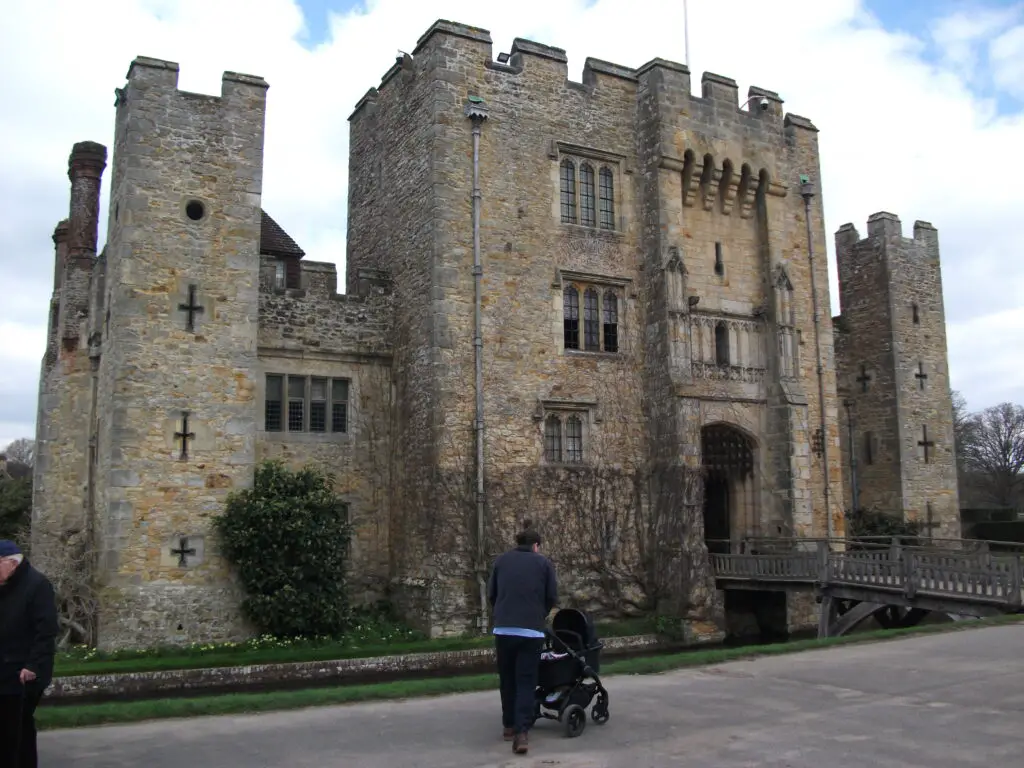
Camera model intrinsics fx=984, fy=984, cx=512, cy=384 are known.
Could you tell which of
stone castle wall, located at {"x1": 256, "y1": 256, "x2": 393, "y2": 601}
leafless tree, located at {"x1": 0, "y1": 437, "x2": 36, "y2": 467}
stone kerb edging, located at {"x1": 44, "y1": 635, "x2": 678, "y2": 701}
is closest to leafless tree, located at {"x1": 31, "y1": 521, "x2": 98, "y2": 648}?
stone kerb edging, located at {"x1": 44, "y1": 635, "x2": 678, "y2": 701}

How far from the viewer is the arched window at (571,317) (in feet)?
74.5

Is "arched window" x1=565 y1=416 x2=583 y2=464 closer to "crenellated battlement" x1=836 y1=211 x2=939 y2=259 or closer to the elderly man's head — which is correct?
"crenellated battlement" x1=836 y1=211 x2=939 y2=259

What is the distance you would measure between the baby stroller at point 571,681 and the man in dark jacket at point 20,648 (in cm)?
365

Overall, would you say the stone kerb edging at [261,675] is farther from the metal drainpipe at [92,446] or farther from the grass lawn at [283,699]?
the grass lawn at [283,699]

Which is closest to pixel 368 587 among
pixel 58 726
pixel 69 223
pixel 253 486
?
pixel 253 486

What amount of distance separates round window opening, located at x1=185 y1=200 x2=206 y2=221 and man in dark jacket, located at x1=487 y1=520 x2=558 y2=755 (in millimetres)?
13670

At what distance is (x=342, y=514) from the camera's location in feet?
70.9

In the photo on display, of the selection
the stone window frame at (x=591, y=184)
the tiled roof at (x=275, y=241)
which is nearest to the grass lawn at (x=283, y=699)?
the stone window frame at (x=591, y=184)

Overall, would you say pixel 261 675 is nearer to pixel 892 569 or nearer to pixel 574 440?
pixel 574 440

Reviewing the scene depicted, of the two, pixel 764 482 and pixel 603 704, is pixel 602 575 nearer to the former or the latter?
pixel 764 482

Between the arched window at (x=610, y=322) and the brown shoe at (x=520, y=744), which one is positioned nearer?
the brown shoe at (x=520, y=744)

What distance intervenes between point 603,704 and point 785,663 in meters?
3.87

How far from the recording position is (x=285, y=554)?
18.9m

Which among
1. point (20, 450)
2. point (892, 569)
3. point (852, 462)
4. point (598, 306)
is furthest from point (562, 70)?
point (20, 450)
